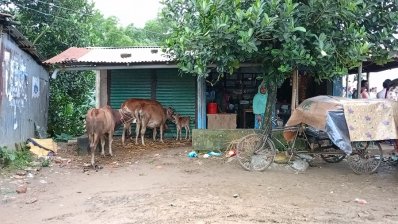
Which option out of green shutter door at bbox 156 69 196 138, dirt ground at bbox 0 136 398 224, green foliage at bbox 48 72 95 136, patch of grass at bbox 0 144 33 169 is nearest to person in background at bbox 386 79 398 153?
dirt ground at bbox 0 136 398 224

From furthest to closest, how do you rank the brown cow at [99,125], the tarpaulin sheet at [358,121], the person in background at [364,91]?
the person in background at [364,91]
the brown cow at [99,125]
the tarpaulin sheet at [358,121]

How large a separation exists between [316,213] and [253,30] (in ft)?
10.8

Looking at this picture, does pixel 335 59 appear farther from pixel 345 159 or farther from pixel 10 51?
pixel 10 51

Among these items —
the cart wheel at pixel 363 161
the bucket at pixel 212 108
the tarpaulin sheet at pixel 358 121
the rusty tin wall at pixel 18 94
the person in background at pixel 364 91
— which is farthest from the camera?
the person in background at pixel 364 91

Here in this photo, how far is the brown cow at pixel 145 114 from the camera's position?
479 inches

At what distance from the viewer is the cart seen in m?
7.96

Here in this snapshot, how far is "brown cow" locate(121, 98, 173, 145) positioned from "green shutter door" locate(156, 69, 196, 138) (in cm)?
71

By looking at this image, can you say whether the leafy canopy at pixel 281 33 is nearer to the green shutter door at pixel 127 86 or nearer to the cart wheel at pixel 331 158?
the cart wheel at pixel 331 158

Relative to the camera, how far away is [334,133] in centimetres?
794

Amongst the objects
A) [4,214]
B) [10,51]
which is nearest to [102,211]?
[4,214]

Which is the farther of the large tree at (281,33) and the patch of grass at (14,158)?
the patch of grass at (14,158)

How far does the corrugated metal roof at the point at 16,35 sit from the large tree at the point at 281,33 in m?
3.17

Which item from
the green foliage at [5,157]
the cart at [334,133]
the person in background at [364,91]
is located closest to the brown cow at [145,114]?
the green foliage at [5,157]

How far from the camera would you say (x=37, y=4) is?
15.2 meters
